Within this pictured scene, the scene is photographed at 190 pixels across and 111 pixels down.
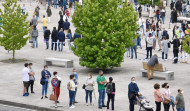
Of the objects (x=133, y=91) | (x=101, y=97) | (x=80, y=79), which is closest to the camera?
(x=133, y=91)

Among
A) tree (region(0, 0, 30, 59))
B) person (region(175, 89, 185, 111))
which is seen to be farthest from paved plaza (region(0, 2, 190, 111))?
person (region(175, 89, 185, 111))

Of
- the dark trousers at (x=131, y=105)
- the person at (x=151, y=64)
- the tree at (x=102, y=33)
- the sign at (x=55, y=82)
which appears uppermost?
the tree at (x=102, y=33)

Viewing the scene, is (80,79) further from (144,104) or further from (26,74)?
(144,104)

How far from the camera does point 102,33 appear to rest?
30.8 m

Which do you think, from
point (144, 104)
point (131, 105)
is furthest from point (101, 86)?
point (144, 104)

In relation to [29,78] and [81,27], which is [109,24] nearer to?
[81,27]

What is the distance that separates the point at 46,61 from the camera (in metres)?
33.8

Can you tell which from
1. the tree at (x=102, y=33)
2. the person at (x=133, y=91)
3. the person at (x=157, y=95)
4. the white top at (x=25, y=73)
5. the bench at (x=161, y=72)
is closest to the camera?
the person at (x=157, y=95)

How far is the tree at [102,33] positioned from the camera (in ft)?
101

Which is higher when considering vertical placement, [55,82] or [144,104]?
[55,82]

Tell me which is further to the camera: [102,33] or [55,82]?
[102,33]

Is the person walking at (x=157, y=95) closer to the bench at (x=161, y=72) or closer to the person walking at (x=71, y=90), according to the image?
the person walking at (x=71, y=90)

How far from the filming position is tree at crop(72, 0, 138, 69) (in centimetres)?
3089

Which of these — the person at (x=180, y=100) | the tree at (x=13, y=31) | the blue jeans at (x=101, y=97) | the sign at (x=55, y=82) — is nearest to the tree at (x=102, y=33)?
the tree at (x=13, y=31)
